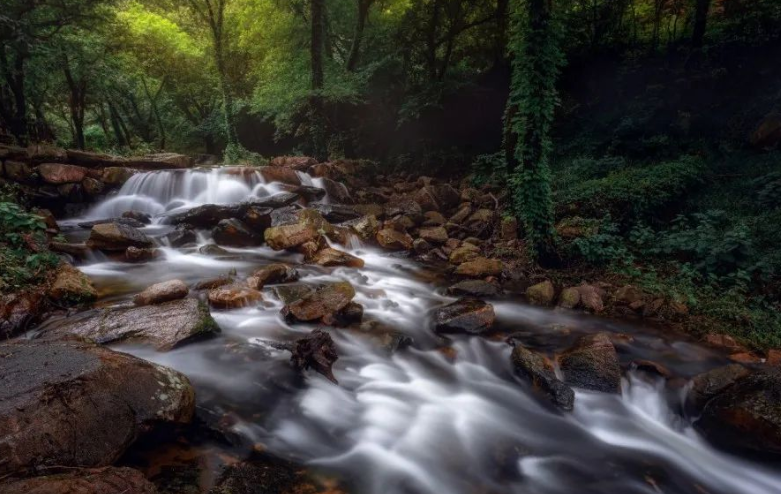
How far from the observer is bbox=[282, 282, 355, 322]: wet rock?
226 inches

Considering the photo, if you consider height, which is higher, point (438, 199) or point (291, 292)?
point (438, 199)

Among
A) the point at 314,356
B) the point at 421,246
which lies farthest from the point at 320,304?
the point at 421,246

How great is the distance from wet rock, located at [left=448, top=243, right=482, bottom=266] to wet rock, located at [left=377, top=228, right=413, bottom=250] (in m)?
1.33

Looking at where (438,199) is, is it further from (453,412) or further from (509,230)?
(453,412)

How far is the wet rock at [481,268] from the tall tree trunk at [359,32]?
38.6 feet

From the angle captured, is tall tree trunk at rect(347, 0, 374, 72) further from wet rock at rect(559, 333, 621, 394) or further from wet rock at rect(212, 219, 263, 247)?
wet rock at rect(559, 333, 621, 394)

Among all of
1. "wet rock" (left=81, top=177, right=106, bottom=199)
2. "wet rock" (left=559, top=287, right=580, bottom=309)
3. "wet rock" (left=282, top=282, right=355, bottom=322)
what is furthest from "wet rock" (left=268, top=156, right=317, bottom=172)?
"wet rock" (left=559, top=287, right=580, bottom=309)

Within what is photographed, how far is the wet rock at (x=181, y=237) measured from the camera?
942 centimetres

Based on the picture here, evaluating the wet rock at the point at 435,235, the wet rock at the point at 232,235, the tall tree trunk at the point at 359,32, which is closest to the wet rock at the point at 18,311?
the wet rock at the point at 232,235

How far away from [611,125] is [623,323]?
8.85 metres

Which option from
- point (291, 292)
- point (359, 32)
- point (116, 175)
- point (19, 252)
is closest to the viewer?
point (19, 252)

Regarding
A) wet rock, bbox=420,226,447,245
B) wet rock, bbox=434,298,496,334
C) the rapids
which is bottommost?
the rapids

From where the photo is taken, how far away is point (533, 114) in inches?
284

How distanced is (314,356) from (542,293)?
425 cm
